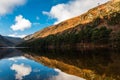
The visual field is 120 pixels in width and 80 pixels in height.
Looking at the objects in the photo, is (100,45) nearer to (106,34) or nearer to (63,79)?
(106,34)

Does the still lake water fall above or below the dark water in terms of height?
below

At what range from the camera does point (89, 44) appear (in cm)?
19050

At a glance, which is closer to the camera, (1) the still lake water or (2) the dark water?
(1) the still lake water

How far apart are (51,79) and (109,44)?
14067 centimetres

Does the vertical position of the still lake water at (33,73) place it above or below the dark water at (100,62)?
below

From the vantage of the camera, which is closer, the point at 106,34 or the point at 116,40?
the point at 116,40

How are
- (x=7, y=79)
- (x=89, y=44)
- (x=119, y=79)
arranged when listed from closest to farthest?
(x=119, y=79) < (x=7, y=79) < (x=89, y=44)

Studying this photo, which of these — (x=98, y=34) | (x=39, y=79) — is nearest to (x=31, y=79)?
(x=39, y=79)

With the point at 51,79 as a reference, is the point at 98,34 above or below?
above

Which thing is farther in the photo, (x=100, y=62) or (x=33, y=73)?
(x=100, y=62)

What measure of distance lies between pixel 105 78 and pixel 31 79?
10088 millimetres

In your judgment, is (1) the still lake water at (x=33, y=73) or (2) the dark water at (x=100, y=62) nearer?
(1) the still lake water at (x=33, y=73)

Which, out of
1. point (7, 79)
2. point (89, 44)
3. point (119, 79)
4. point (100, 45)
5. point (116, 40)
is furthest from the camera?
point (89, 44)

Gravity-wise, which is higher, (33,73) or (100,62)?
(100,62)
